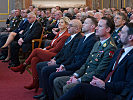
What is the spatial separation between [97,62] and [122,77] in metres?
0.64

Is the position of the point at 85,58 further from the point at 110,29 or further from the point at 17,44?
the point at 17,44

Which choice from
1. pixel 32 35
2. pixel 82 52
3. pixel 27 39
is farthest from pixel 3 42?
pixel 82 52

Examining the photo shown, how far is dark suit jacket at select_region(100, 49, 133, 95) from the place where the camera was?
2.78m

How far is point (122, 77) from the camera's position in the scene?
9.47ft

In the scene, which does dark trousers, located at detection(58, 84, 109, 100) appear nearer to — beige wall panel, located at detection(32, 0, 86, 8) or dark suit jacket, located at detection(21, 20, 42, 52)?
dark suit jacket, located at detection(21, 20, 42, 52)

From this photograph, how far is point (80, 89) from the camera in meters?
2.80

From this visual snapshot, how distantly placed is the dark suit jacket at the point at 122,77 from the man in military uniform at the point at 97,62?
1.29ft

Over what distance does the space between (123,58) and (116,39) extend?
1817 millimetres

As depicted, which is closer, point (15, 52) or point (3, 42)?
point (15, 52)

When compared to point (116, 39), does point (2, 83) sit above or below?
below

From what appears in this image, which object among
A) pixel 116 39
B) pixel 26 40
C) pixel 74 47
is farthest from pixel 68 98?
pixel 26 40

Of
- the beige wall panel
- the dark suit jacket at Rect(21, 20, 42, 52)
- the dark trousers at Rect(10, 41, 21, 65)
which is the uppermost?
the beige wall panel

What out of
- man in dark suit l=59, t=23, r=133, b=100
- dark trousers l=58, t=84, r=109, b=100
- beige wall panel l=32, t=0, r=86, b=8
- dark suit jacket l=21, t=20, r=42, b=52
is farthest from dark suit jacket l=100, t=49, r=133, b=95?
beige wall panel l=32, t=0, r=86, b=8

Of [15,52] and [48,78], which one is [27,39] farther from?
[48,78]
